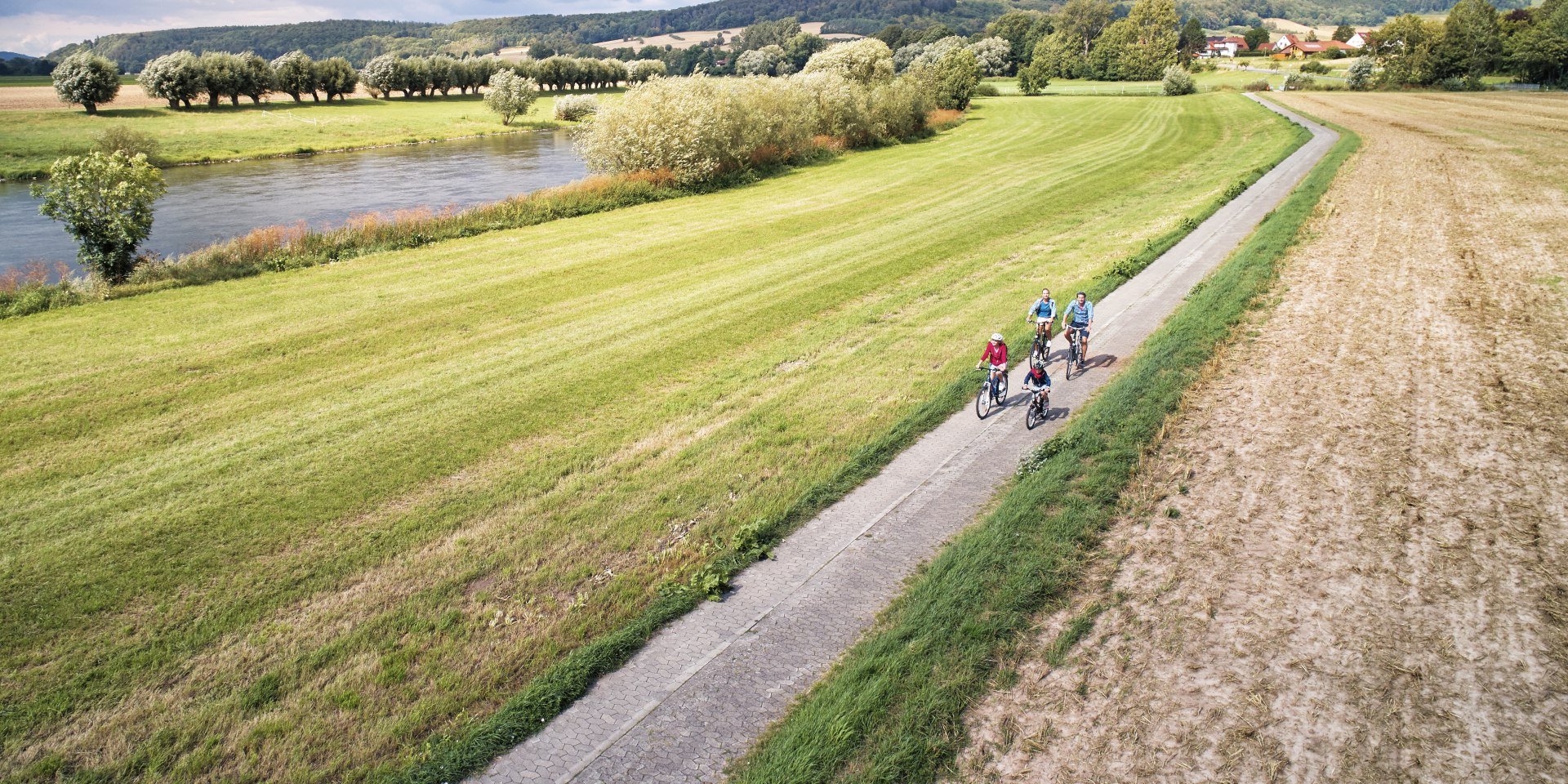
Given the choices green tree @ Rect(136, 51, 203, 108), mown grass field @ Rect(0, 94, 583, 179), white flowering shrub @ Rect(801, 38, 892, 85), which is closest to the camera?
white flowering shrub @ Rect(801, 38, 892, 85)

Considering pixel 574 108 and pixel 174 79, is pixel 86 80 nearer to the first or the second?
pixel 174 79

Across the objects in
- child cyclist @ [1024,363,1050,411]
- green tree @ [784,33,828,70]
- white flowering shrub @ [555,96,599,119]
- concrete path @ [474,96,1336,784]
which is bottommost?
concrete path @ [474,96,1336,784]

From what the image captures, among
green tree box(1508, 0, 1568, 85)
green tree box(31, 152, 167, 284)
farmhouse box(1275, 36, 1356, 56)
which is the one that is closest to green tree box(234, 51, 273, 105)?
green tree box(31, 152, 167, 284)

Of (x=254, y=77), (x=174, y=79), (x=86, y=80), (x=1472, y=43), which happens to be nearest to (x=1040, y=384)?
(x=86, y=80)

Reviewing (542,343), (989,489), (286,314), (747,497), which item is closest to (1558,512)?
(989,489)

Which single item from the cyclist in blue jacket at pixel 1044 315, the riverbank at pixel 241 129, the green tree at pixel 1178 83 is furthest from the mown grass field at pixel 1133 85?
the cyclist in blue jacket at pixel 1044 315

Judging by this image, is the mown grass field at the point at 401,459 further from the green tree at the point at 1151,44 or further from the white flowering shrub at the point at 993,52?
the white flowering shrub at the point at 993,52

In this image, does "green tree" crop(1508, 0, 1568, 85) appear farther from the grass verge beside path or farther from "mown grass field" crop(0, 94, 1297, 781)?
the grass verge beside path
